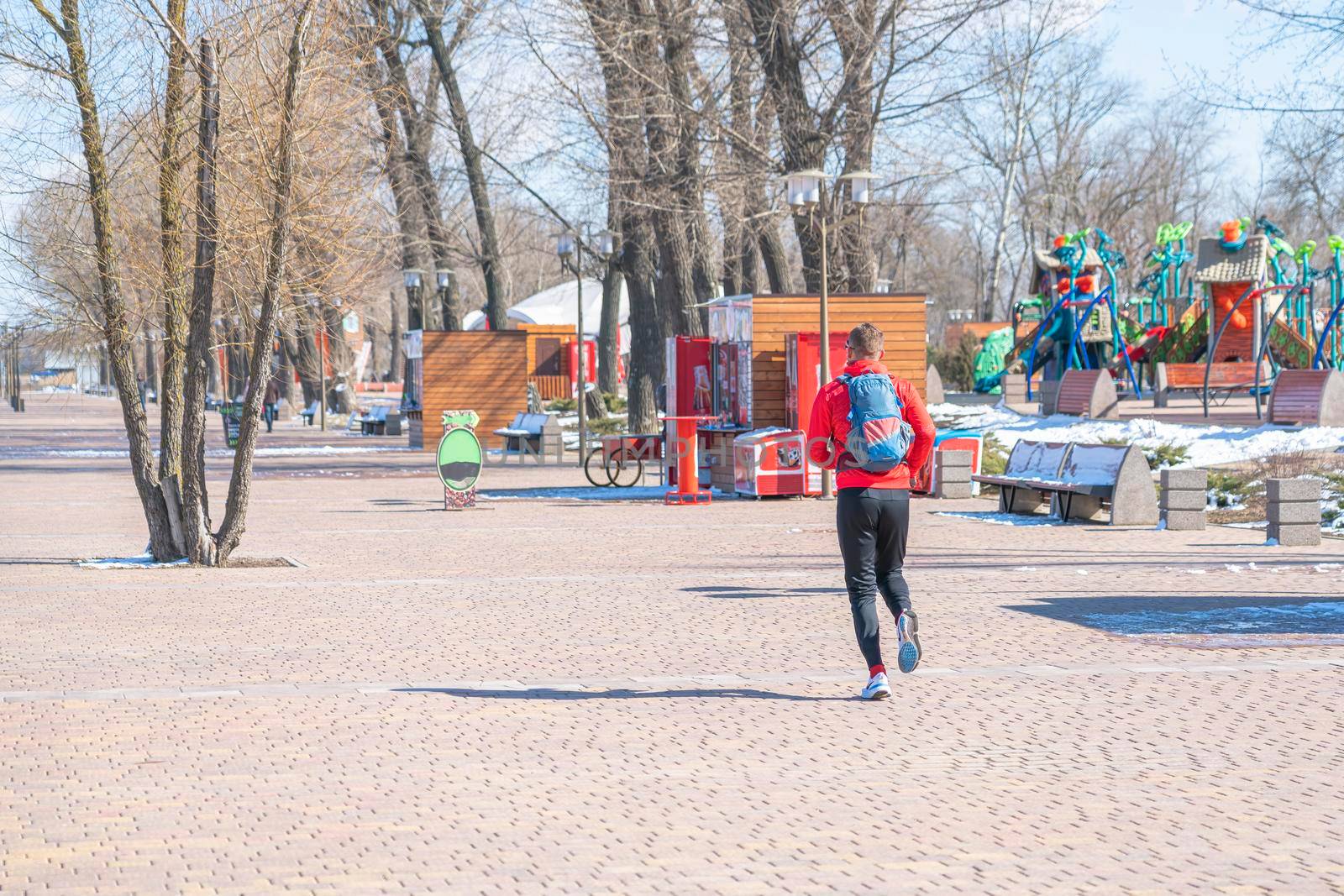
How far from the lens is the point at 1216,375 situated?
34.5 meters

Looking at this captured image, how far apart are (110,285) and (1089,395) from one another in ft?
73.3

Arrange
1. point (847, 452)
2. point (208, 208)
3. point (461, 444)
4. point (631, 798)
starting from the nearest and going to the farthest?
1. point (631, 798)
2. point (847, 452)
3. point (208, 208)
4. point (461, 444)

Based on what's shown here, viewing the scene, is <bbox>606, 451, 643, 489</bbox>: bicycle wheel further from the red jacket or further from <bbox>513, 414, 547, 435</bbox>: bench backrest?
the red jacket

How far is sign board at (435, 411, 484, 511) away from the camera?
20078 mm

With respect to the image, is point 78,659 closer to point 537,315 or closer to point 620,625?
point 620,625

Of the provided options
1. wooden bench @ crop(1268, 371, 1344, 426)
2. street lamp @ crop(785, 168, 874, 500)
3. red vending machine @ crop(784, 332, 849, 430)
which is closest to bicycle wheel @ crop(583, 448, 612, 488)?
red vending machine @ crop(784, 332, 849, 430)

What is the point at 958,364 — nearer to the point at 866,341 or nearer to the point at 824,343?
the point at 824,343

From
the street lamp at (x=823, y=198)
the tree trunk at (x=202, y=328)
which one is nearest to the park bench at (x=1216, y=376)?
the street lamp at (x=823, y=198)

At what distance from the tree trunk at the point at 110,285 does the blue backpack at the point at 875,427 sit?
315 inches

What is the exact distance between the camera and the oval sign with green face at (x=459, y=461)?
20.1 m

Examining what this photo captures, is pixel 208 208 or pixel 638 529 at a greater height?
pixel 208 208

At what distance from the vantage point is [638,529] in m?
17.8

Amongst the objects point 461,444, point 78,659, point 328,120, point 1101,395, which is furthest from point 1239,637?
point 1101,395

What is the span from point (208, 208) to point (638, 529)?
578 centimetres
